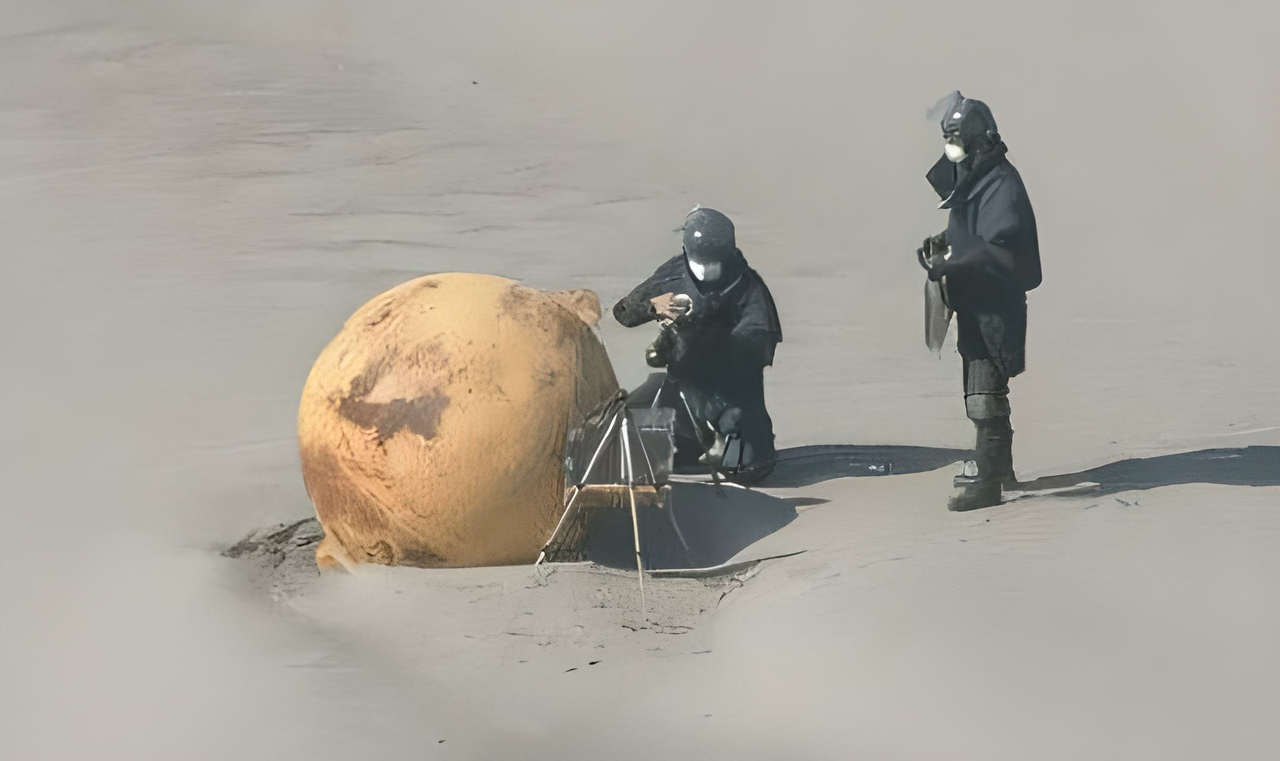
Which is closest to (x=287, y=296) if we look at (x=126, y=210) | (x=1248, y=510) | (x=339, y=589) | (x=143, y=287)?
(x=143, y=287)

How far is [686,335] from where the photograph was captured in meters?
7.74

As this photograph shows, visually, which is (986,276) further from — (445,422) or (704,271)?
(445,422)

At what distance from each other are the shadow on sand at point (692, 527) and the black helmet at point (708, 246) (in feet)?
3.58

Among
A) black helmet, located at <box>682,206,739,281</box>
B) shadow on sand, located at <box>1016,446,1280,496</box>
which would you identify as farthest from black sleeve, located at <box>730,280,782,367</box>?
shadow on sand, located at <box>1016,446,1280,496</box>

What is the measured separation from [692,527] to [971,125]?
8.23 ft

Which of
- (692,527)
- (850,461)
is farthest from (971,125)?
(692,527)

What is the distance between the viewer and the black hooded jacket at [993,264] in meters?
7.62

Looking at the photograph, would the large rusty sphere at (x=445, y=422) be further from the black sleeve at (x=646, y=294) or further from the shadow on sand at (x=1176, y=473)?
the shadow on sand at (x=1176, y=473)

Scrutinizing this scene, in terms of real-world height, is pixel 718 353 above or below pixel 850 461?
above

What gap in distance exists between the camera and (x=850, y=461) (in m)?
8.72

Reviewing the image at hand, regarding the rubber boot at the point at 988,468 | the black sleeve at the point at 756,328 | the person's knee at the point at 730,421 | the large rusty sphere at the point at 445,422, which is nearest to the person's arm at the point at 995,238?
the rubber boot at the point at 988,468

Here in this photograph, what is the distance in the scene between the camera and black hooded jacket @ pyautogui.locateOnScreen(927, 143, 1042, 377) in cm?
762

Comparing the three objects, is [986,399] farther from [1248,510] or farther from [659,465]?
[659,465]

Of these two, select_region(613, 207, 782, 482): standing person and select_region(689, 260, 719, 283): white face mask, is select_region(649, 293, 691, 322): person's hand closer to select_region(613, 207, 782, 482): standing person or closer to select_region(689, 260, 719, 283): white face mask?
select_region(613, 207, 782, 482): standing person
